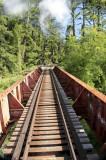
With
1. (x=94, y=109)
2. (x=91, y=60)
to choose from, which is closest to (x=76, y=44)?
(x=91, y=60)

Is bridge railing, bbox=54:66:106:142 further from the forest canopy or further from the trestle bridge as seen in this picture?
the forest canopy

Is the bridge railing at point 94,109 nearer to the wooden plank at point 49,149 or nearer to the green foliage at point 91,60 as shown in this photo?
the wooden plank at point 49,149

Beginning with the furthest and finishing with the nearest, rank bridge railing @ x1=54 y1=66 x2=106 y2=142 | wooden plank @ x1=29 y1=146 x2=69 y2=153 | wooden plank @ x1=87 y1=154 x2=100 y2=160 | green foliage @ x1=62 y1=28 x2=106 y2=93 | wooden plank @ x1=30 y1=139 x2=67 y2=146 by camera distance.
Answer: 1. green foliage @ x1=62 y1=28 x2=106 y2=93
2. bridge railing @ x1=54 y1=66 x2=106 y2=142
3. wooden plank @ x1=30 y1=139 x2=67 y2=146
4. wooden plank @ x1=29 y1=146 x2=69 y2=153
5. wooden plank @ x1=87 y1=154 x2=100 y2=160

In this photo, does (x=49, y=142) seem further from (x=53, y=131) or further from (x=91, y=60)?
(x=91, y=60)

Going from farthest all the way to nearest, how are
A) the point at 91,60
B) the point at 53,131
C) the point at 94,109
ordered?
1. the point at 91,60
2. the point at 94,109
3. the point at 53,131

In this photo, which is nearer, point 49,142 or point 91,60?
point 49,142

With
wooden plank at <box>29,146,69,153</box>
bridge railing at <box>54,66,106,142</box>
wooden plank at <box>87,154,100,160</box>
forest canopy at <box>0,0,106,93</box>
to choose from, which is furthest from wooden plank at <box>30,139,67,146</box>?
forest canopy at <box>0,0,106,93</box>

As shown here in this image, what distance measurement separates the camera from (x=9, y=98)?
502 cm

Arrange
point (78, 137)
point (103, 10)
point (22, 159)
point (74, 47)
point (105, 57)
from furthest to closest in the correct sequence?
point (103, 10) → point (74, 47) → point (105, 57) → point (78, 137) → point (22, 159)

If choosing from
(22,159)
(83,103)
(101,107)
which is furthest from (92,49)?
(22,159)

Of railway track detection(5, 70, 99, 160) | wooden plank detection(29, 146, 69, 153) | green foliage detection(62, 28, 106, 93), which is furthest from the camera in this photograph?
green foliage detection(62, 28, 106, 93)

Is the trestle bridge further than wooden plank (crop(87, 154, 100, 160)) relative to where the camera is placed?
Yes

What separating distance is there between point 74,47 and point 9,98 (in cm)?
1165

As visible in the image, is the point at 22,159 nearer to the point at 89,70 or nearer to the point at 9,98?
the point at 9,98
